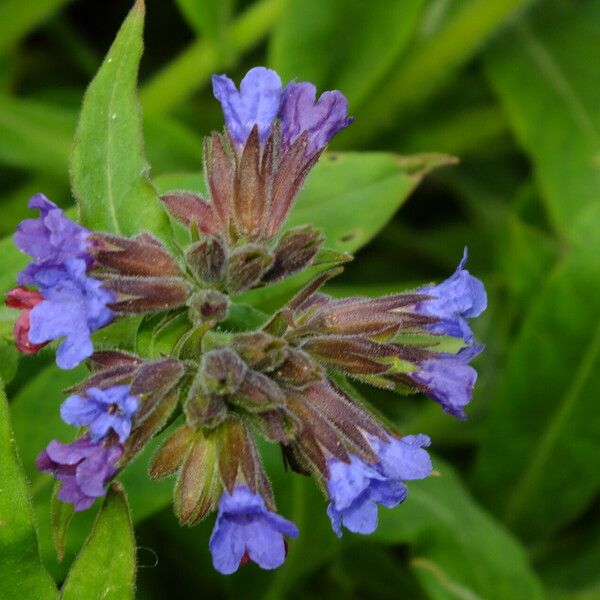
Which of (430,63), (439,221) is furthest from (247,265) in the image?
(439,221)

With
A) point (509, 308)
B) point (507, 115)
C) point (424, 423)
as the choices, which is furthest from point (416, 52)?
point (424, 423)

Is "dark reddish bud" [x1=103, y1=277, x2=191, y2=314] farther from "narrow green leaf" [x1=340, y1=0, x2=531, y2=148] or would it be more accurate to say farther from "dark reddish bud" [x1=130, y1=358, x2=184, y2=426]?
"narrow green leaf" [x1=340, y1=0, x2=531, y2=148]

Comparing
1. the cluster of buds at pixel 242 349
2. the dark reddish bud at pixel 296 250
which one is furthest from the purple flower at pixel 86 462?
the dark reddish bud at pixel 296 250

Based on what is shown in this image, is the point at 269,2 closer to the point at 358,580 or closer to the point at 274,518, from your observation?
the point at 358,580

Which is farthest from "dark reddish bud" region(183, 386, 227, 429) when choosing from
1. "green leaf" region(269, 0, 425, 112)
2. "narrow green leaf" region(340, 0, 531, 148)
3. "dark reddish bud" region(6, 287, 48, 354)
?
"narrow green leaf" region(340, 0, 531, 148)

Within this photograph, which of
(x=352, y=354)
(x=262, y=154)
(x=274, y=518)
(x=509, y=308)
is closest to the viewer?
(x=274, y=518)

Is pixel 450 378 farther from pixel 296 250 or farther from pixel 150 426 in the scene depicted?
pixel 150 426

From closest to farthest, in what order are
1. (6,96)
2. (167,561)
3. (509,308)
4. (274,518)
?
1. (274,518)
2. (167,561)
3. (6,96)
4. (509,308)
